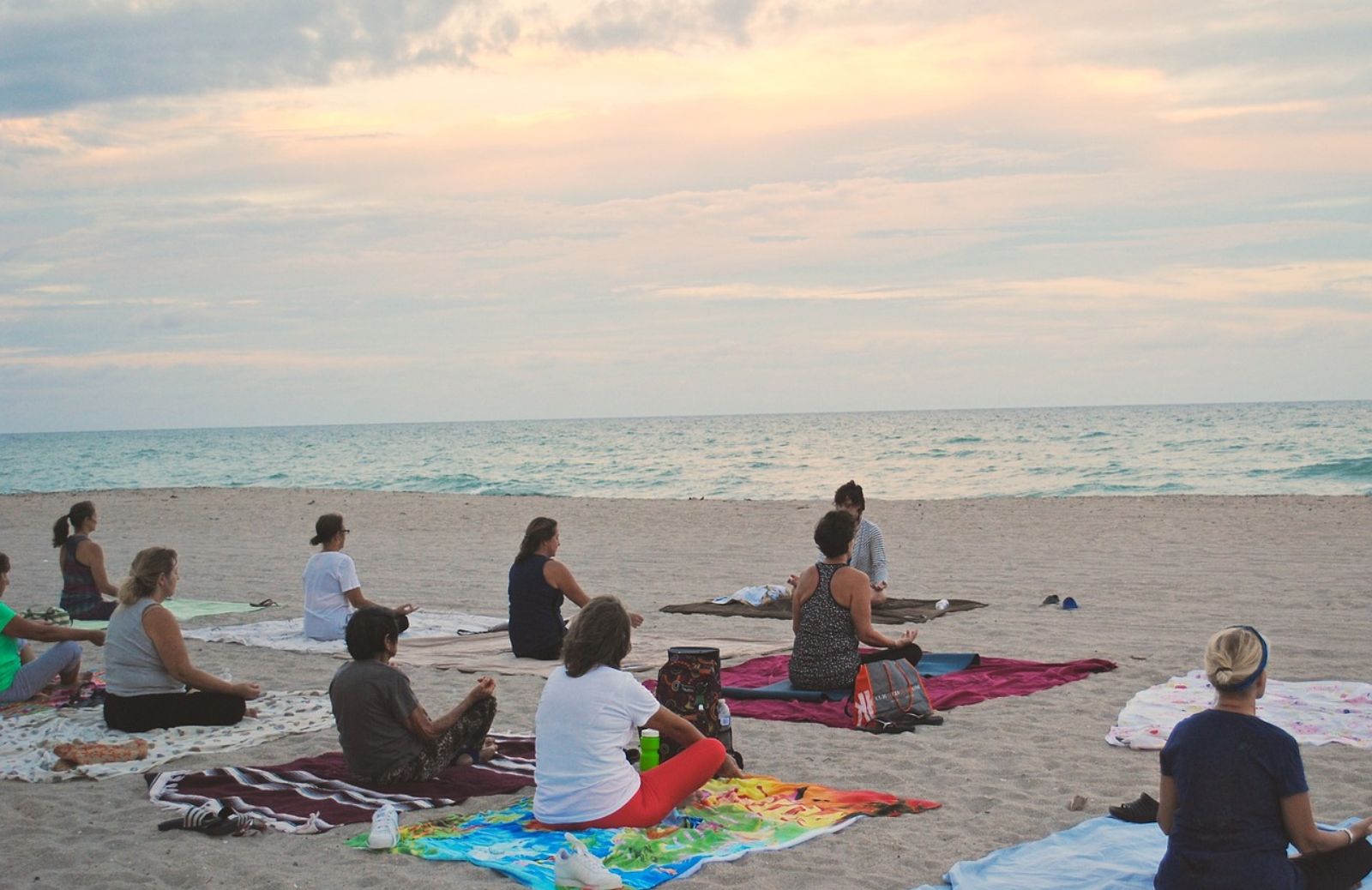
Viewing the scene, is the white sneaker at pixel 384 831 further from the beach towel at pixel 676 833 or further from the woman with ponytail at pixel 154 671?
the woman with ponytail at pixel 154 671

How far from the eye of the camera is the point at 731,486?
4066cm

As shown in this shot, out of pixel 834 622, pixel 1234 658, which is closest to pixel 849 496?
pixel 834 622

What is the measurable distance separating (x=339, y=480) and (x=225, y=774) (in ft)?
149

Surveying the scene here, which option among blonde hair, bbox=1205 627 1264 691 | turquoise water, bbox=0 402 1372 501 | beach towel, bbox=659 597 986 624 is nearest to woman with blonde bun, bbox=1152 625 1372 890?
blonde hair, bbox=1205 627 1264 691

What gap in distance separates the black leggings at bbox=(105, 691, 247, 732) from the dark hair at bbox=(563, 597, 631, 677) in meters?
3.02

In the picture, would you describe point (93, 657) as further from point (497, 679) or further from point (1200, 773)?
point (1200, 773)

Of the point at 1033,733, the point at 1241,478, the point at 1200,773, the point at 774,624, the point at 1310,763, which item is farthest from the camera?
the point at 1241,478

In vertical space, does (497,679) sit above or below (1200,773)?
below

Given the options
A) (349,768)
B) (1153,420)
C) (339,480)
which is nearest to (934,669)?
(349,768)

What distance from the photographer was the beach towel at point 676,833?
15.2 feet

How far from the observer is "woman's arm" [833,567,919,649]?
285 inches

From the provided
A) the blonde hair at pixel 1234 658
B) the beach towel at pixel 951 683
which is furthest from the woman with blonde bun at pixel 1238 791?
the beach towel at pixel 951 683

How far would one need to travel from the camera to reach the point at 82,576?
10625mm

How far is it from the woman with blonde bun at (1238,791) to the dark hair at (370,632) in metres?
3.37
